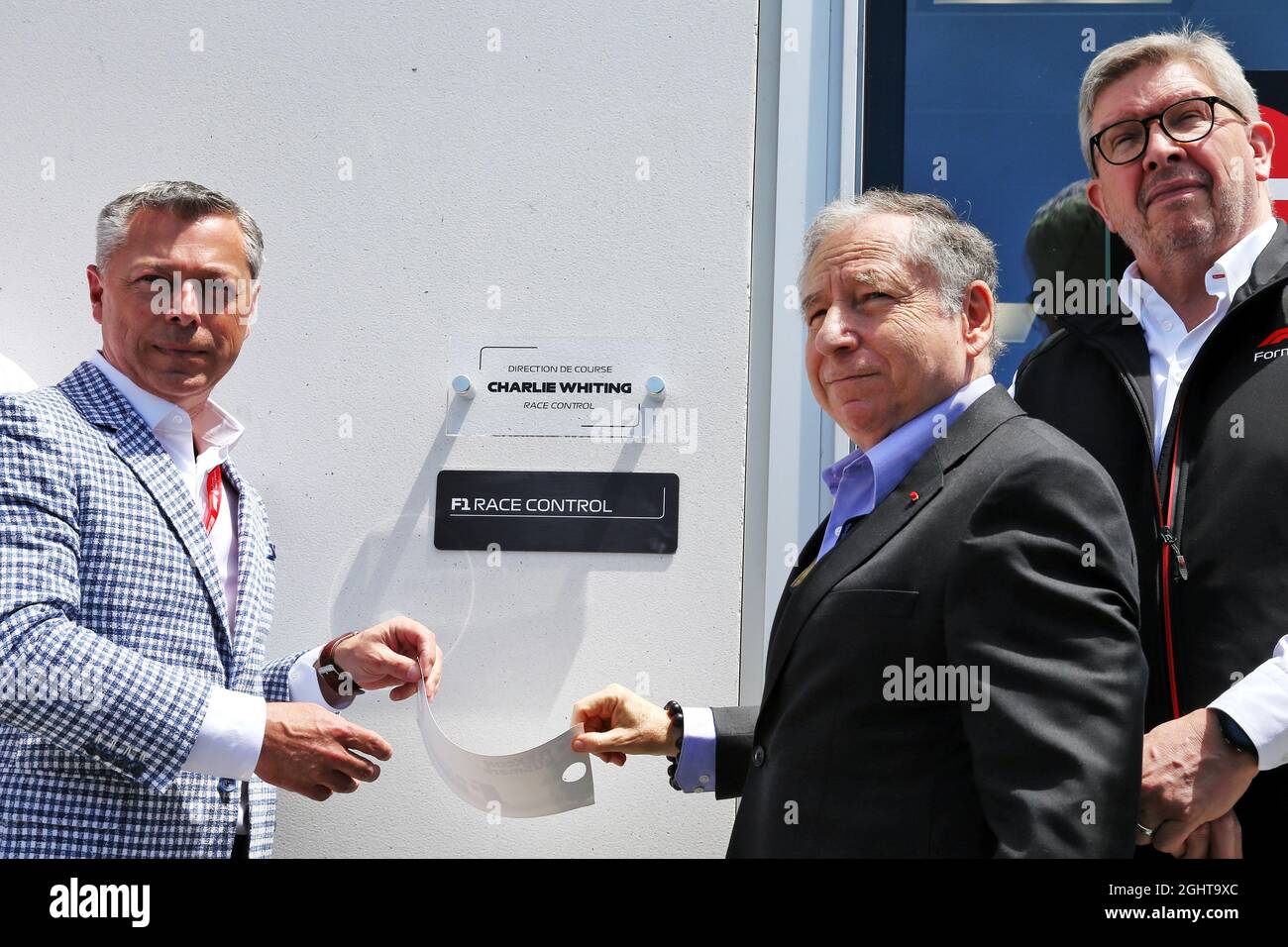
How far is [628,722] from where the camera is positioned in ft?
7.45

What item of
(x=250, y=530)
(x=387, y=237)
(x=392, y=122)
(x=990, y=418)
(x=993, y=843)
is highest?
(x=392, y=122)

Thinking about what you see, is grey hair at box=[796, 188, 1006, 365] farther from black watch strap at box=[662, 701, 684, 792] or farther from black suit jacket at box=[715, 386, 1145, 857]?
black watch strap at box=[662, 701, 684, 792]

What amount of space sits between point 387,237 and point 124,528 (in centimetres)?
86

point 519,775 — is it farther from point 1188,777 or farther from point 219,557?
point 1188,777

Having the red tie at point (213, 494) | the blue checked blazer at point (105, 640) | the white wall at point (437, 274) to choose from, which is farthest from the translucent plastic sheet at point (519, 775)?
the red tie at point (213, 494)

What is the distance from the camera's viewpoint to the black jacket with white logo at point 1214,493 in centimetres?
185

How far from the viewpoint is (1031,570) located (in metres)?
1.57

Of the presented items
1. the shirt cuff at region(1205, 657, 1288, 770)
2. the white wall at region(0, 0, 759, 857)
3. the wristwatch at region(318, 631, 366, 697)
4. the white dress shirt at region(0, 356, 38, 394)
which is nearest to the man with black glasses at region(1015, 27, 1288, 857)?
the shirt cuff at region(1205, 657, 1288, 770)

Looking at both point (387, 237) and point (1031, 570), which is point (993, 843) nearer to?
point (1031, 570)

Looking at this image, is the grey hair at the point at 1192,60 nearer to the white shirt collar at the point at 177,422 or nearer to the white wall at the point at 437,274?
the white wall at the point at 437,274

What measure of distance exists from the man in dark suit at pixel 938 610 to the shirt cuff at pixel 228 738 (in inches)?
33.5

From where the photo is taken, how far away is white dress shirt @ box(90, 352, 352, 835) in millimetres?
2053

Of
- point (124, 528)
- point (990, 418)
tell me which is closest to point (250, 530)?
point (124, 528)
